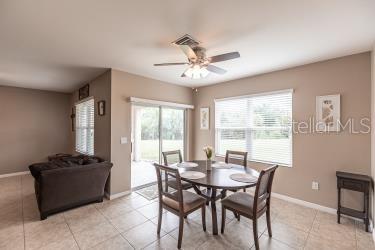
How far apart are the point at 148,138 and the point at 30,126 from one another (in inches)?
150

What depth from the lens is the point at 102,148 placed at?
3.62 metres

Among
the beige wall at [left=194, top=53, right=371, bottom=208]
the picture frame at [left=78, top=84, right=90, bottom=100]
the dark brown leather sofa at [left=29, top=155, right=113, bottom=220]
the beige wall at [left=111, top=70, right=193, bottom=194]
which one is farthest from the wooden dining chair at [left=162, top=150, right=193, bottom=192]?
the picture frame at [left=78, top=84, right=90, bottom=100]

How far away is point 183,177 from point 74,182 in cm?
191

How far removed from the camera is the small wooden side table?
2.35m

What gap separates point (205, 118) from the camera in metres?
4.68

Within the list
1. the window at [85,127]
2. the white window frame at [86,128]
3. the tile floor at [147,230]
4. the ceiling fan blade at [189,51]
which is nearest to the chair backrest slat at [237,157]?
the tile floor at [147,230]

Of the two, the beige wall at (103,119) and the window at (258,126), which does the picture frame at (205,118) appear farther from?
the beige wall at (103,119)

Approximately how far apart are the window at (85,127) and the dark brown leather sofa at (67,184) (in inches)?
45.0

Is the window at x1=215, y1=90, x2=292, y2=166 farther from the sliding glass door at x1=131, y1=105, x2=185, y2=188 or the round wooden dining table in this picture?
the sliding glass door at x1=131, y1=105, x2=185, y2=188

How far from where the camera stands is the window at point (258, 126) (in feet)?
11.1

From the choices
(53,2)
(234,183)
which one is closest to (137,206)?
(234,183)

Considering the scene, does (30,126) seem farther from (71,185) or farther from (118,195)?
(118,195)

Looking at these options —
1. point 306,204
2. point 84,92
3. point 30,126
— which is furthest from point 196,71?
point 30,126

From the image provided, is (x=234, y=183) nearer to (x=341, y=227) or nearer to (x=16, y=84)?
(x=341, y=227)
